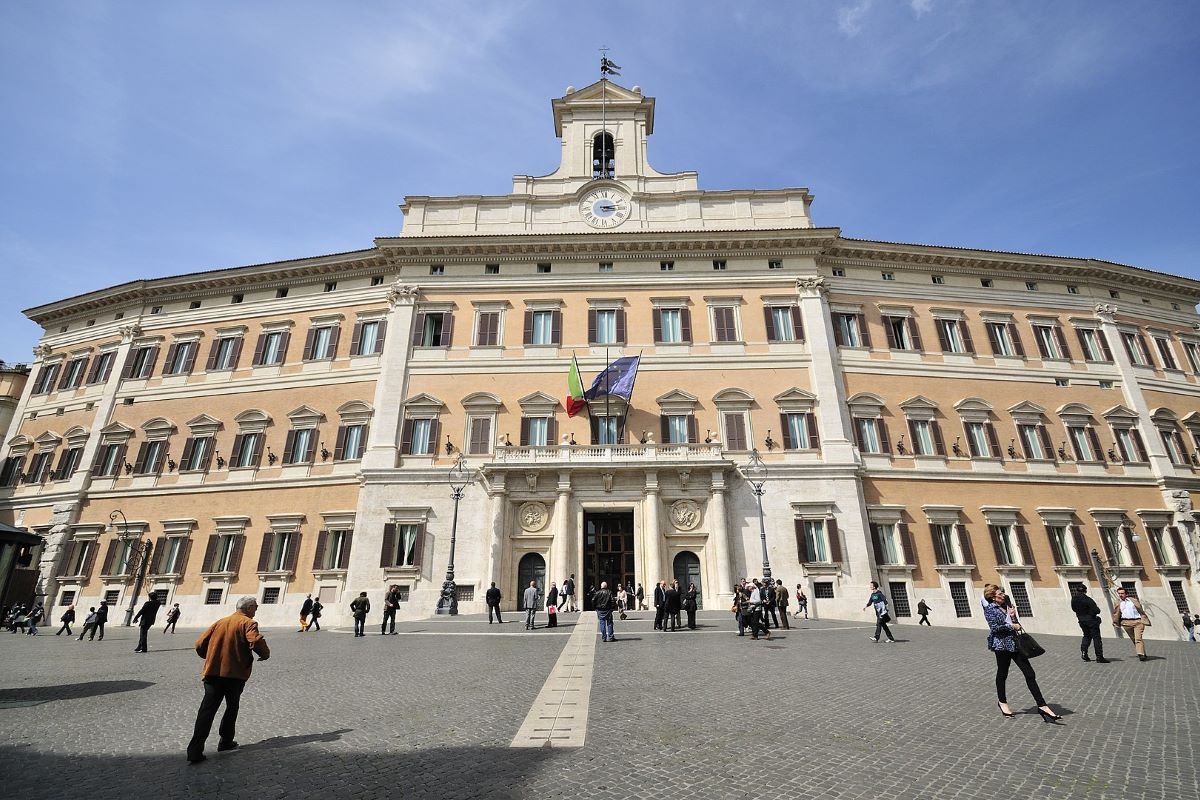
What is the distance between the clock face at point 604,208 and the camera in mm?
29531

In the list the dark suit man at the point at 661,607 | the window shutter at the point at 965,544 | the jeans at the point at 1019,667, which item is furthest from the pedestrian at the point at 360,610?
the window shutter at the point at 965,544

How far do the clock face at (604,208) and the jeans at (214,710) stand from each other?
88.3 ft

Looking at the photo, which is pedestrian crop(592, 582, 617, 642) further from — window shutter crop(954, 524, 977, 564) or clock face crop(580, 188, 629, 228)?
clock face crop(580, 188, 629, 228)

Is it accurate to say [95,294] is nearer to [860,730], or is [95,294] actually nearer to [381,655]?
[381,655]

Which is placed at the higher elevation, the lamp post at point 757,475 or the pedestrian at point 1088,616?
the lamp post at point 757,475

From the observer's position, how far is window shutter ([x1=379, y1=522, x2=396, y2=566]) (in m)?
23.1

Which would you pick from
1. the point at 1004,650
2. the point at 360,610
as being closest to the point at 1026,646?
the point at 1004,650

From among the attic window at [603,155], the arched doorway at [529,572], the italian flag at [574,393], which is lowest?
the arched doorway at [529,572]

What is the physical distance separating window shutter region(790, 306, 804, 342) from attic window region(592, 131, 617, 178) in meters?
13.4

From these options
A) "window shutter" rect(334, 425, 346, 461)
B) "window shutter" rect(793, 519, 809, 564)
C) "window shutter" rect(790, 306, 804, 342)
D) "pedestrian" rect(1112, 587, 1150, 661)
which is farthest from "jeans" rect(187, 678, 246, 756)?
"window shutter" rect(790, 306, 804, 342)

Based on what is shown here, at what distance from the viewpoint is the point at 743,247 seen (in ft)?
94.1

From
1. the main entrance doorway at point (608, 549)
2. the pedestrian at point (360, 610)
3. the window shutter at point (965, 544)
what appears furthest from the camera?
the window shutter at point (965, 544)

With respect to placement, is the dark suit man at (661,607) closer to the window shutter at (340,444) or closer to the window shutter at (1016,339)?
the window shutter at (340,444)

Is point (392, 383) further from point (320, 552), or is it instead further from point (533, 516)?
point (533, 516)
